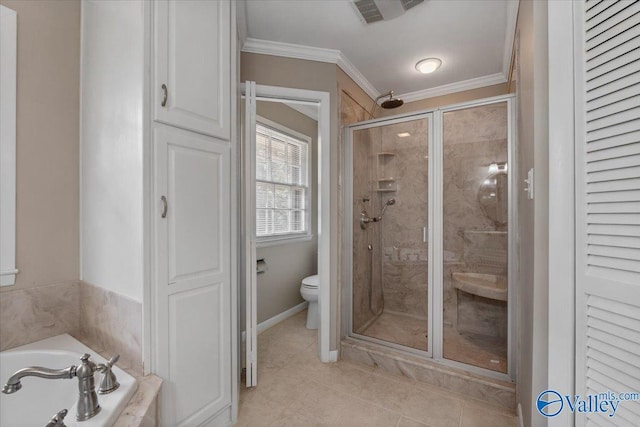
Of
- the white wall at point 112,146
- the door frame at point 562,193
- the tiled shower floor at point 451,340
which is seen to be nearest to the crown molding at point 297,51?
the white wall at point 112,146

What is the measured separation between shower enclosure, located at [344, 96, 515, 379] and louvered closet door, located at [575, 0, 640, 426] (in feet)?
3.88

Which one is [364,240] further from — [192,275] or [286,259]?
[192,275]

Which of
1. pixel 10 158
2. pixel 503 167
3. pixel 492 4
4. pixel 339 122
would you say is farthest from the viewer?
pixel 339 122

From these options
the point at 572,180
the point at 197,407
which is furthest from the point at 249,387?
the point at 572,180

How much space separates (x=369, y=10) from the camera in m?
1.78

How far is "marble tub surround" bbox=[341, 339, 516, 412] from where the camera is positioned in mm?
1688

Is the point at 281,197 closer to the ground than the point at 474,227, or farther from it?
farther from it

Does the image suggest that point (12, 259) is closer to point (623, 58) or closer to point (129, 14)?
point (129, 14)

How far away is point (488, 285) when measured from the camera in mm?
2098

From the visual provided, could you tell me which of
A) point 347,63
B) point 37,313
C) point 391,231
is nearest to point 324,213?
point 391,231

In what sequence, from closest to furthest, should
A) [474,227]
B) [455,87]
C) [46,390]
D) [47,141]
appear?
[46,390] < [47,141] < [474,227] < [455,87]

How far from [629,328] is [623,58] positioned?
26.9 inches

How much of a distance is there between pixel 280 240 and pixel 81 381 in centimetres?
221

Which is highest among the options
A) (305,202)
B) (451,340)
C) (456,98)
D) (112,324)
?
(456,98)
